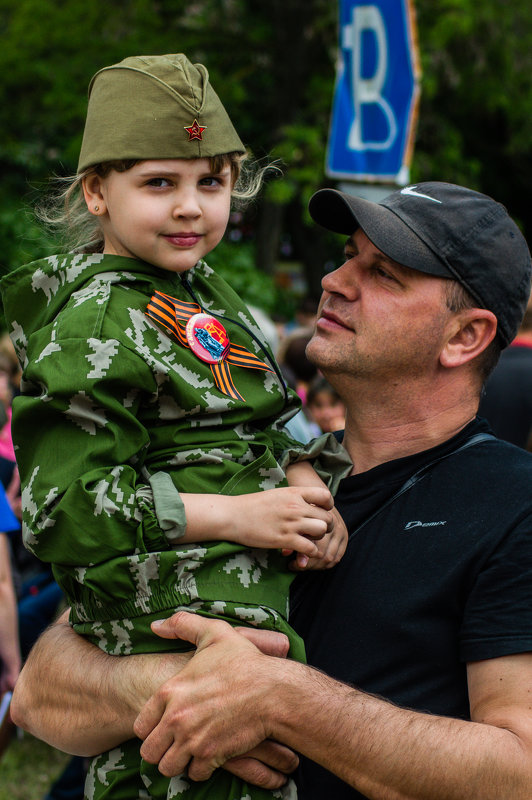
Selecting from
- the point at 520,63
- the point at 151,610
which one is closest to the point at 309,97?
the point at 520,63

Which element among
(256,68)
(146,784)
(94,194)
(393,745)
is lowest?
(146,784)

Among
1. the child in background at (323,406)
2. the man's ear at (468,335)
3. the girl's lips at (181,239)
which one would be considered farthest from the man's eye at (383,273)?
the child in background at (323,406)

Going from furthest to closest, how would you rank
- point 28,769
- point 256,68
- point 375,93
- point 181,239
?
1. point 256,68
2. point 375,93
3. point 28,769
4. point 181,239

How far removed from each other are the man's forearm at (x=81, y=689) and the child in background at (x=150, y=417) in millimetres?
48

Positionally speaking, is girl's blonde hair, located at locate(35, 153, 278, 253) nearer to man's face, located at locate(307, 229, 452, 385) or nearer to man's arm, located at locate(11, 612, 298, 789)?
man's face, located at locate(307, 229, 452, 385)

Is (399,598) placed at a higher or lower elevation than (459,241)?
lower

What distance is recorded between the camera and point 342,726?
1.96 meters

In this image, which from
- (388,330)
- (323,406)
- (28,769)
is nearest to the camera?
(388,330)

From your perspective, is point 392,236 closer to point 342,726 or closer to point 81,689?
point 342,726

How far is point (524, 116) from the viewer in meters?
16.0

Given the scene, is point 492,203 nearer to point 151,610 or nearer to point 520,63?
point 151,610

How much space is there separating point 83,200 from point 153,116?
42 cm

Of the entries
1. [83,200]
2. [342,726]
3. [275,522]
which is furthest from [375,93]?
[342,726]

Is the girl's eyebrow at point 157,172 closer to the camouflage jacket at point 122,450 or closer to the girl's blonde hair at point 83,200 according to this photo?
the girl's blonde hair at point 83,200
